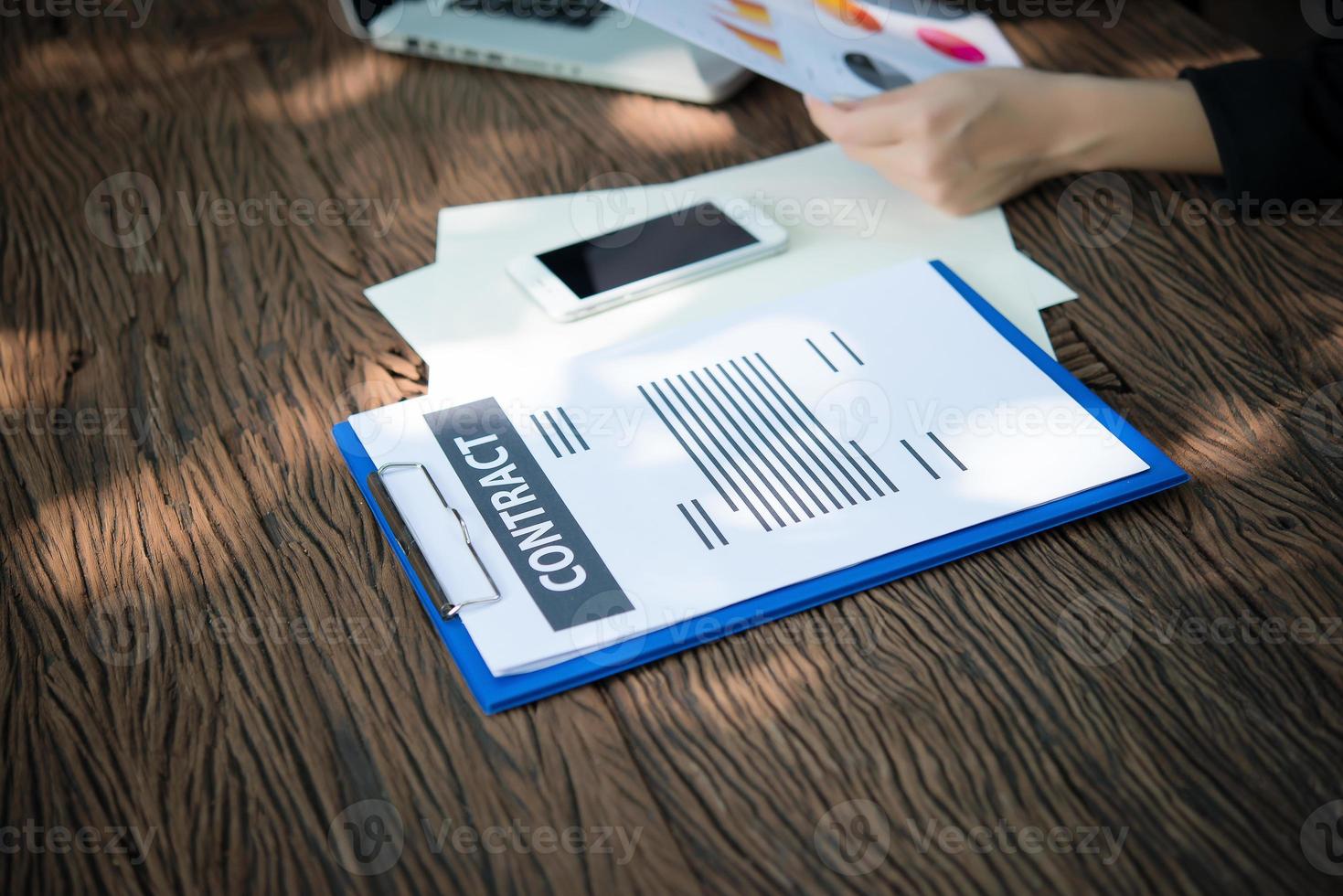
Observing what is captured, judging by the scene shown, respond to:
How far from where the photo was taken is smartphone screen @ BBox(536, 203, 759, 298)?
0.91 m

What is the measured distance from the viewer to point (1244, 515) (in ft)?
2.27

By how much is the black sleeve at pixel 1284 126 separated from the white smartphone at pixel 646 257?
397 millimetres

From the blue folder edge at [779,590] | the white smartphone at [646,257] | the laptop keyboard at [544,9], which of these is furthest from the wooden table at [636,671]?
the laptop keyboard at [544,9]

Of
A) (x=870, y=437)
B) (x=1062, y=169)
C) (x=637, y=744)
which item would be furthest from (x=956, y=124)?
(x=637, y=744)

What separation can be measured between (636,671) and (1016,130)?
64 centimetres

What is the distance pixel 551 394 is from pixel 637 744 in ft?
0.94

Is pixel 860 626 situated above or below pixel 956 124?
below

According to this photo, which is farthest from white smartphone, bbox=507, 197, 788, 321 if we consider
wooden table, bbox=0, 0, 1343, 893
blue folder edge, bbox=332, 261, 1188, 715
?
blue folder edge, bbox=332, 261, 1188, 715

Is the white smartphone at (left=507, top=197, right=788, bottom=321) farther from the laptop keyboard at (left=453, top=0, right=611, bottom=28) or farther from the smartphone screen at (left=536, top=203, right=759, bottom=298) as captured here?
the laptop keyboard at (left=453, top=0, right=611, bottom=28)

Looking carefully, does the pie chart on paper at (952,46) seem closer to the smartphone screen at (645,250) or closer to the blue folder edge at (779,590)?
the smartphone screen at (645,250)

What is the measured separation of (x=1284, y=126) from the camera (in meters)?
0.94

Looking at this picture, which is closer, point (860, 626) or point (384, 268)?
point (860, 626)

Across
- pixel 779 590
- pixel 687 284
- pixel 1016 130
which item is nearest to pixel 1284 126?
pixel 1016 130

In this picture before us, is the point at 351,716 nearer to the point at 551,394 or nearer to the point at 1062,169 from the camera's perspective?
the point at 551,394
